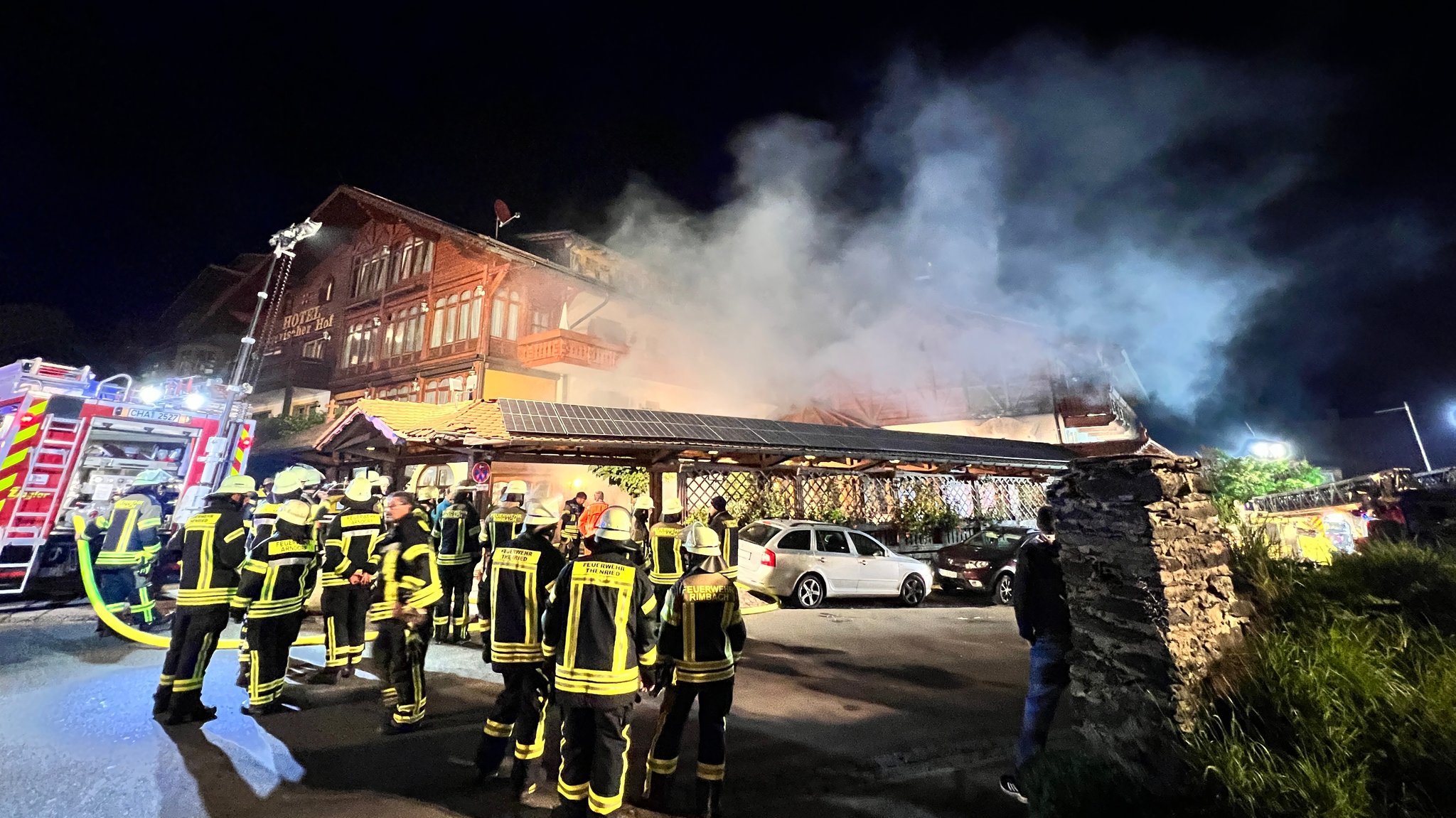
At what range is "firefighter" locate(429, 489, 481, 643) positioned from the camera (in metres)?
6.94

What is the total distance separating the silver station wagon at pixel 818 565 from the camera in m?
9.88

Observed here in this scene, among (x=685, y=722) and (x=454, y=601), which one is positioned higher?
(x=454, y=601)

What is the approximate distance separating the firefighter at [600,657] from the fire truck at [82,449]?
918 cm

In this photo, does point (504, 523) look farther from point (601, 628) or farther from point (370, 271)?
point (370, 271)

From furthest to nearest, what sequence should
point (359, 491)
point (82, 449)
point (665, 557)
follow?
1. point (82, 449)
2. point (665, 557)
3. point (359, 491)

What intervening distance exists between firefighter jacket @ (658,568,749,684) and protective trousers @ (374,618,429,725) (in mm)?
2214

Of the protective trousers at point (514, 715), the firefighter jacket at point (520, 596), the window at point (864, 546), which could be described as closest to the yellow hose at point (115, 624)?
the protective trousers at point (514, 715)

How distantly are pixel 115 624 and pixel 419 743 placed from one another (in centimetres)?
524

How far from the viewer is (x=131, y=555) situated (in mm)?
6914

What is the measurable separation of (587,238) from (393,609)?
18732mm

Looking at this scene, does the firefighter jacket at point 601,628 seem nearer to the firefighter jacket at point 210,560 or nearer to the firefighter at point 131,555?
the firefighter jacket at point 210,560

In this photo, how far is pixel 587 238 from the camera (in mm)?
21141

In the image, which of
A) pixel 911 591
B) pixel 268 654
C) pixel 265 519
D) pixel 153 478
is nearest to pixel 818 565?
pixel 911 591

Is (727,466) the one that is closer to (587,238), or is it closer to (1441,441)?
(587,238)
